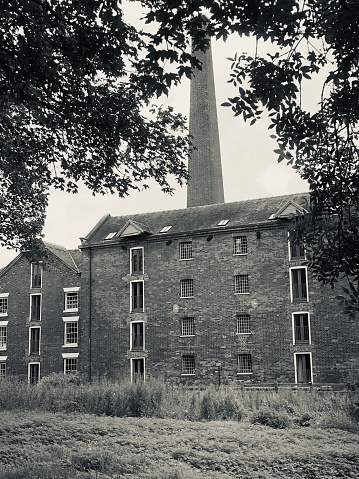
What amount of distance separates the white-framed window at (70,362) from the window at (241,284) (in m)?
11.8

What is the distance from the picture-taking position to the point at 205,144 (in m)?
51.1

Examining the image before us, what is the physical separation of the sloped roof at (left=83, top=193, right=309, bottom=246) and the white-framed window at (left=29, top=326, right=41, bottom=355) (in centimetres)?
697

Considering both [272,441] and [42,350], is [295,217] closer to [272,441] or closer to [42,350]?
[272,441]

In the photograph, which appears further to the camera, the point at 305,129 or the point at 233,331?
the point at 233,331

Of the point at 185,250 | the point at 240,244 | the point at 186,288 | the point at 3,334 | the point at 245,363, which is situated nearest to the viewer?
the point at 245,363

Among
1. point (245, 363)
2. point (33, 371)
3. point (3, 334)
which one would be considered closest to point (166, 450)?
point (245, 363)

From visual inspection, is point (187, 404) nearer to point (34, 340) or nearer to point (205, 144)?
point (34, 340)

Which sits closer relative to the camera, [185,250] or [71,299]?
[185,250]

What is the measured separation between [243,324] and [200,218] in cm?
780

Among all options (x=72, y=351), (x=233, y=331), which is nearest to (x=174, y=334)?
(x=233, y=331)

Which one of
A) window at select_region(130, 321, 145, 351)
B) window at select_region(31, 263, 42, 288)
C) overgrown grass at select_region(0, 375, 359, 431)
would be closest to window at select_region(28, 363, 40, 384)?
window at select_region(31, 263, 42, 288)

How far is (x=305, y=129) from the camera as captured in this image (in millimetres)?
5855

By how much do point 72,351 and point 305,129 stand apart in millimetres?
34683

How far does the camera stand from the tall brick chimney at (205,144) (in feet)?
164
